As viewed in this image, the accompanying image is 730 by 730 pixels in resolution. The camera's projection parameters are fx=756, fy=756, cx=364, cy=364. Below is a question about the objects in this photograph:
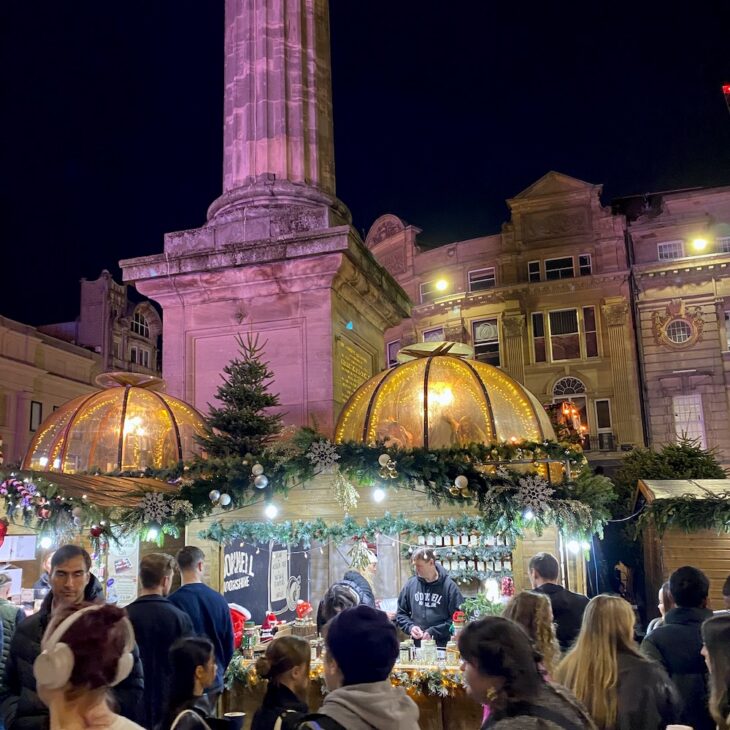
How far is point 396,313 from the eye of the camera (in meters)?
14.4

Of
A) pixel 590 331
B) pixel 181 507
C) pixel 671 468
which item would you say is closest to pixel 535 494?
pixel 181 507

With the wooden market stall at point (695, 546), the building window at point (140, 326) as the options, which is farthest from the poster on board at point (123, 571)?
the building window at point (140, 326)

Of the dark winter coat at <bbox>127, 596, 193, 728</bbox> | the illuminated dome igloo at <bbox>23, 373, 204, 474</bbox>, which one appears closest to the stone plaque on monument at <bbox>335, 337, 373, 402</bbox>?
the illuminated dome igloo at <bbox>23, 373, 204, 474</bbox>

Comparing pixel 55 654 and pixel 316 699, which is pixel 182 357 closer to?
pixel 316 699

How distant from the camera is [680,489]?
612 inches

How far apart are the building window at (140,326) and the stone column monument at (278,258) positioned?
3657 cm

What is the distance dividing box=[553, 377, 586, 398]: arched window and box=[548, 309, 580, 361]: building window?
1.09 m

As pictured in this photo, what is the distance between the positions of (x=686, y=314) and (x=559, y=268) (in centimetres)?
607

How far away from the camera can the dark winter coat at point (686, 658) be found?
5.04 meters

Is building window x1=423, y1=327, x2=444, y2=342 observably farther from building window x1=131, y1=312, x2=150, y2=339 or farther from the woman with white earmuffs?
the woman with white earmuffs

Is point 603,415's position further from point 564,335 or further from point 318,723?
point 318,723

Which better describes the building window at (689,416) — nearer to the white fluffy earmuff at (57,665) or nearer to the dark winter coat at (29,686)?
the dark winter coat at (29,686)

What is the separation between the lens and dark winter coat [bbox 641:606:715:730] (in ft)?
16.5

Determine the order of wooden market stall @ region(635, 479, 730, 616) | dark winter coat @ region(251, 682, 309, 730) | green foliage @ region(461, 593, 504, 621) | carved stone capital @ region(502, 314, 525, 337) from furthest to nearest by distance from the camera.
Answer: carved stone capital @ region(502, 314, 525, 337)
wooden market stall @ region(635, 479, 730, 616)
green foliage @ region(461, 593, 504, 621)
dark winter coat @ region(251, 682, 309, 730)
